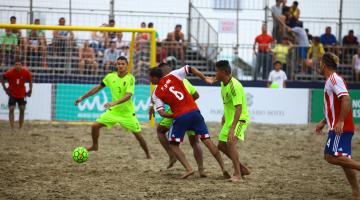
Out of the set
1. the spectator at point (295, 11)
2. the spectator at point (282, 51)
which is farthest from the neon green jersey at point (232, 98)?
the spectator at point (295, 11)

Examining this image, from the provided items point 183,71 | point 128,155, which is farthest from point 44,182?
point 128,155

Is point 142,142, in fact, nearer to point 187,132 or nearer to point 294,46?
point 187,132

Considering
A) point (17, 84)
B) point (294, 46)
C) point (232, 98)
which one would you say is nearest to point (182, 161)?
point (232, 98)

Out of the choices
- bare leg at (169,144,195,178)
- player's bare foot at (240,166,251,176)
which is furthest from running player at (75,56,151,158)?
player's bare foot at (240,166,251,176)

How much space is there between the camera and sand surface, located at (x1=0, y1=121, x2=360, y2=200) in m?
8.22

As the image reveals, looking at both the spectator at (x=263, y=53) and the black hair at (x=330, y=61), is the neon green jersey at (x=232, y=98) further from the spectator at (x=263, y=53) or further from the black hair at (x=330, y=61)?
the spectator at (x=263, y=53)

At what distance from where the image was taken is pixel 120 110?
11.7 metres

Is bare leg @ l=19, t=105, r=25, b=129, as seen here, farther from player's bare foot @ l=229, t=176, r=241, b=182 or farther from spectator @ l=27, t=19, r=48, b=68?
player's bare foot @ l=229, t=176, r=241, b=182

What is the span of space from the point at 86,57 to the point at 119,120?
6.42m

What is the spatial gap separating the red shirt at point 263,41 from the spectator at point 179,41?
87.5 inches

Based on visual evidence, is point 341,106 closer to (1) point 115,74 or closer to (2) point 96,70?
(1) point 115,74

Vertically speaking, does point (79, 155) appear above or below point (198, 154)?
below

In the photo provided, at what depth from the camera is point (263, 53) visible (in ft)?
65.3

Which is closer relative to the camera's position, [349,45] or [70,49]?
[70,49]
